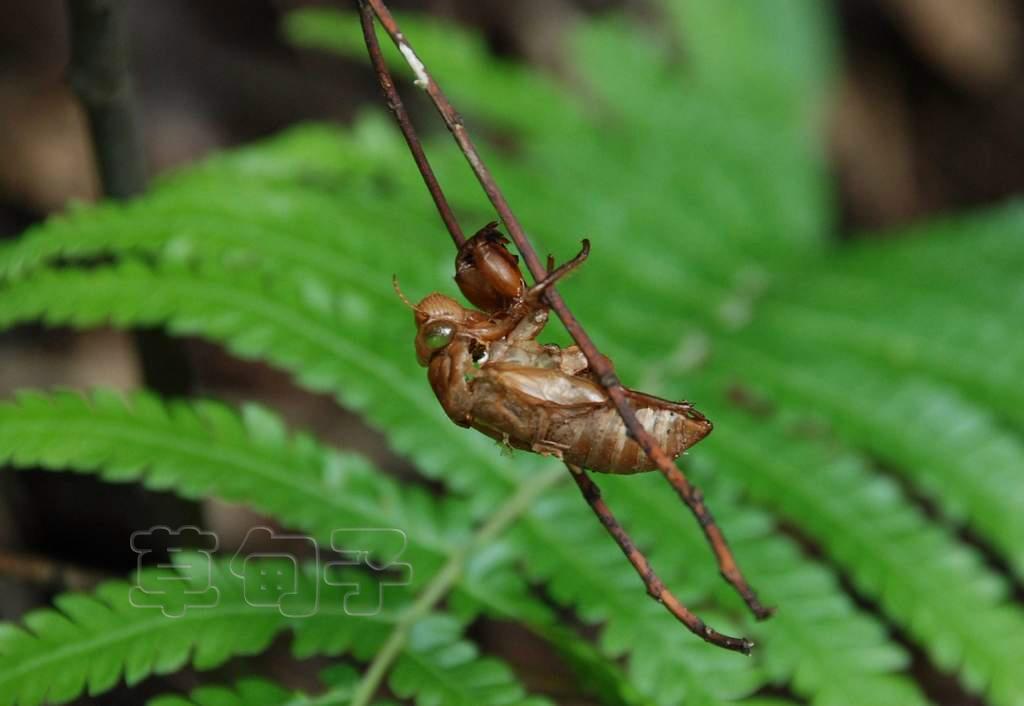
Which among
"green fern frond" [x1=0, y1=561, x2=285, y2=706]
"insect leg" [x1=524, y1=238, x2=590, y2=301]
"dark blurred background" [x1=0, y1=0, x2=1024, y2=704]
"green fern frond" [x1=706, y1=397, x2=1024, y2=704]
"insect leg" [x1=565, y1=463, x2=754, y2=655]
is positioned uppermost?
"dark blurred background" [x1=0, y1=0, x2=1024, y2=704]

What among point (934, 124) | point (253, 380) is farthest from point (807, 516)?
point (934, 124)

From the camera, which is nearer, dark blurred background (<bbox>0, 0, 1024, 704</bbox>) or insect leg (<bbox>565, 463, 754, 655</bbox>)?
insect leg (<bbox>565, 463, 754, 655</bbox>)

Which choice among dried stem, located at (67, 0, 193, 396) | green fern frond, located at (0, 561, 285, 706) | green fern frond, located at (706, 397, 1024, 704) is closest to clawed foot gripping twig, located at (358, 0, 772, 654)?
green fern frond, located at (0, 561, 285, 706)

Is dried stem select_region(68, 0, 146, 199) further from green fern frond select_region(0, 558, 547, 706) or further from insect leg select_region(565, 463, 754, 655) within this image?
insect leg select_region(565, 463, 754, 655)


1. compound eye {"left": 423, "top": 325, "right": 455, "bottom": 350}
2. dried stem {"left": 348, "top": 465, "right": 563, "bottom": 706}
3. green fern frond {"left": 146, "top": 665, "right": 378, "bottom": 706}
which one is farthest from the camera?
dried stem {"left": 348, "top": 465, "right": 563, "bottom": 706}

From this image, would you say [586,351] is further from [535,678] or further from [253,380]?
[253,380]

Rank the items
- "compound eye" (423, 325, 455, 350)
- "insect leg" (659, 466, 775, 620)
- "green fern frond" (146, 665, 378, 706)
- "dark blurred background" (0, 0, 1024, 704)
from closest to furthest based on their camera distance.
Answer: "insect leg" (659, 466, 775, 620) → "compound eye" (423, 325, 455, 350) → "green fern frond" (146, 665, 378, 706) → "dark blurred background" (0, 0, 1024, 704)

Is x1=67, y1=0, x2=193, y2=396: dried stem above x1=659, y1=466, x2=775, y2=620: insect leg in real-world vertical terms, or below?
above

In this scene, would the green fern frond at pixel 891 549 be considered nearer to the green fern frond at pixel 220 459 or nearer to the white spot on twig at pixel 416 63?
the green fern frond at pixel 220 459
